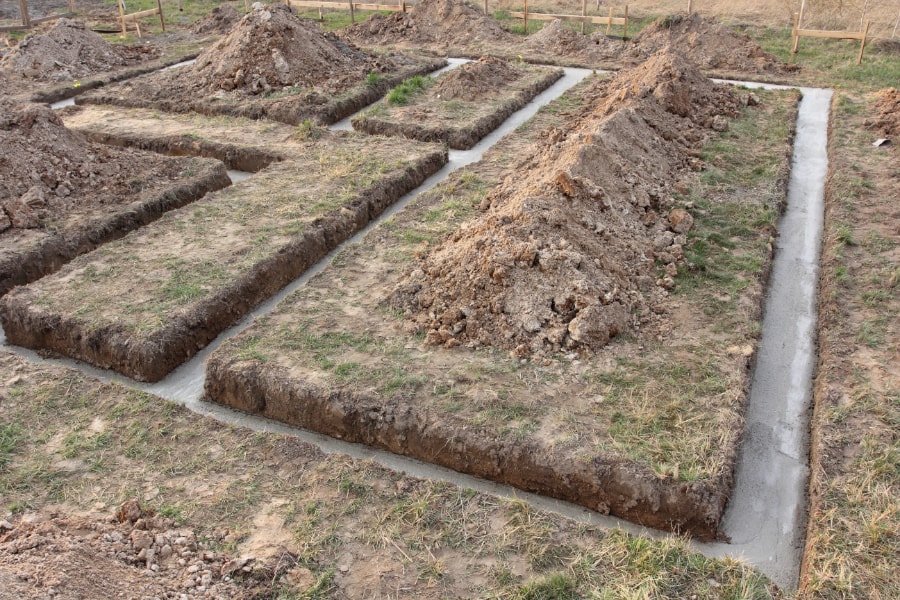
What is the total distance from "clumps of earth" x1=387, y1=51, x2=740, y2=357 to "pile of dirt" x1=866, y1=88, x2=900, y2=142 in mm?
4305

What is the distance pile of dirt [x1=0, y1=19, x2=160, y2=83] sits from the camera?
53.5ft

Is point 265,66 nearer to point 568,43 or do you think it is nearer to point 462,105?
point 462,105

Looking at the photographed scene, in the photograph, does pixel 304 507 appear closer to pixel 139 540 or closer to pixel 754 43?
pixel 139 540

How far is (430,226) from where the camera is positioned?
8.81m

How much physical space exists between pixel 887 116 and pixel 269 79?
1188 cm

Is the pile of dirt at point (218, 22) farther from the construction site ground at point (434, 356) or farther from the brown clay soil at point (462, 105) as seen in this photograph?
the construction site ground at point (434, 356)

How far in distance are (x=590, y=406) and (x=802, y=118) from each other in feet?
32.6

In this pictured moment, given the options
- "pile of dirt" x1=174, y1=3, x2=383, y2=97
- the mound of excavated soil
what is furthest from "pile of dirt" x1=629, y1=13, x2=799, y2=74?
"pile of dirt" x1=174, y1=3, x2=383, y2=97

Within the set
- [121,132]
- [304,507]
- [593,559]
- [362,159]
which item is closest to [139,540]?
[304,507]

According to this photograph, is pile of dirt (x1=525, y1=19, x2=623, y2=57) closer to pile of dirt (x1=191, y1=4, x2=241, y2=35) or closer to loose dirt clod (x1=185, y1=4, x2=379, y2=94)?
loose dirt clod (x1=185, y1=4, x2=379, y2=94)

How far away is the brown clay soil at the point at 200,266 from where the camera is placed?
6961mm

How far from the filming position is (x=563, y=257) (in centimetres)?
676

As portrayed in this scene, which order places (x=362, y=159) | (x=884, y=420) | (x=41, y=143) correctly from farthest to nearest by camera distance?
(x=362, y=159) → (x=41, y=143) → (x=884, y=420)

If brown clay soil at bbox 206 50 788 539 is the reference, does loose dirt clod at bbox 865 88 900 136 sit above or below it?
above
